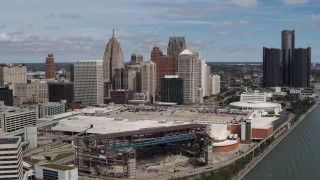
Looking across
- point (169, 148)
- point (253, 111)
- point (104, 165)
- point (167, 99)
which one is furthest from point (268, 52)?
point (104, 165)

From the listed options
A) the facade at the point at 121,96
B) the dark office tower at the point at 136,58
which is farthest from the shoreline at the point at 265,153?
the dark office tower at the point at 136,58

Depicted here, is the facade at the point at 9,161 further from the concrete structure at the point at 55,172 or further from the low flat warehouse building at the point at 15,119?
the low flat warehouse building at the point at 15,119

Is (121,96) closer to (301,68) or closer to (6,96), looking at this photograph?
(6,96)

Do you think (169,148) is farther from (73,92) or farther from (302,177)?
(73,92)

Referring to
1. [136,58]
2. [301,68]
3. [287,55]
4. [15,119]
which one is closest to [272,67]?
[301,68]

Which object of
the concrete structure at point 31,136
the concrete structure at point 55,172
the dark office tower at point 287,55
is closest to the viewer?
the concrete structure at point 55,172

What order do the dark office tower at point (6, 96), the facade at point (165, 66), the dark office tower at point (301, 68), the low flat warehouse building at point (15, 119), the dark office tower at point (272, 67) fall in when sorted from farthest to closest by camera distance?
1. the dark office tower at point (272, 67)
2. the dark office tower at point (301, 68)
3. the facade at point (165, 66)
4. the dark office tower at point (6, 96)
5. the low flat warehouse building at point (15, 119)

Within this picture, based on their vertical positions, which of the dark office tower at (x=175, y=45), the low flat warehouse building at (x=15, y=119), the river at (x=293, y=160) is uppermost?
the dark office tower at (x=175, y=45)
